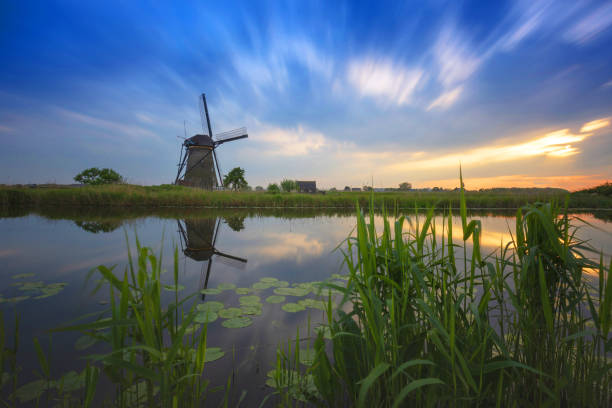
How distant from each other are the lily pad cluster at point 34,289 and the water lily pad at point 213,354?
2823mm

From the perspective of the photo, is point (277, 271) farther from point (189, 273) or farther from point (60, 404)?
point (60, 404)

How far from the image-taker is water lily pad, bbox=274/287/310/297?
3535mm

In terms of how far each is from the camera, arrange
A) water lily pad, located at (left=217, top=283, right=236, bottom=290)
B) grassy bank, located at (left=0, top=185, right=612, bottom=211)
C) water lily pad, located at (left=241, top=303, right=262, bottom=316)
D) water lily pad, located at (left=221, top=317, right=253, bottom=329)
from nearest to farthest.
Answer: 1. water lily pad, located at (left=221, top=317, right=253, bottom=329)
2. water lily pad, located at (left=241, top=303, right=262, bottom=316)
3. water lily pad, located at (left=217, top=283, right=236, bottom=290)
4. grassy bank, located at (left=0, top=185, right=612, bottom=211)

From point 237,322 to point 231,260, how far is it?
2.79 metres

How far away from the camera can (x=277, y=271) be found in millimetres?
4770

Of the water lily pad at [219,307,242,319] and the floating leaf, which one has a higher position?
the water lily pad at [219,307,242,319]

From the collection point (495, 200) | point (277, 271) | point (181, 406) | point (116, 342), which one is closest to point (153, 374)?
point (116, 342)

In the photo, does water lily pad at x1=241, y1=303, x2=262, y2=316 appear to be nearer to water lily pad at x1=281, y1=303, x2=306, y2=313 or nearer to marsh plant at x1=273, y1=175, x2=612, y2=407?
water lily pad at x1=281, y1=303, x2=306, y2=313

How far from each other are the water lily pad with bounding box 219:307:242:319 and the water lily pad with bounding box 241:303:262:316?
0.20ft

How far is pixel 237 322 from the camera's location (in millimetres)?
2678

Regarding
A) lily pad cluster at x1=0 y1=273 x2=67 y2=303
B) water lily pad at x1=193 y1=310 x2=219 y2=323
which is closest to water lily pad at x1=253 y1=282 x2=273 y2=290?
water lily pad at x1=193 y1=310 x2=219 y2=323

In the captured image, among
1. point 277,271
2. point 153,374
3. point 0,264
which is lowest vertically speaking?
point 277,271

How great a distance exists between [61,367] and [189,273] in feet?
8.71

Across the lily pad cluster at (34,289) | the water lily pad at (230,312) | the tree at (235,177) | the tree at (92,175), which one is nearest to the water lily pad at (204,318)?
the water lily pad at (230,312)
